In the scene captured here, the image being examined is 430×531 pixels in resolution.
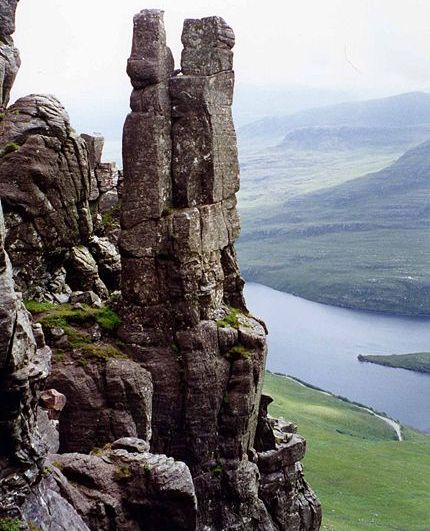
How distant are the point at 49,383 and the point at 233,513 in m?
10.9

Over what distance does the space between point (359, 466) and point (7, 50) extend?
233ft

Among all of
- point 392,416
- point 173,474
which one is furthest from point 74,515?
point 392,416

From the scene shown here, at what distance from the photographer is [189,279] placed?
37688 millimetres

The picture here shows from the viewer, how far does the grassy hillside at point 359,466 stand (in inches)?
3214

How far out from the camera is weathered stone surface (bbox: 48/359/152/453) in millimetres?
34719

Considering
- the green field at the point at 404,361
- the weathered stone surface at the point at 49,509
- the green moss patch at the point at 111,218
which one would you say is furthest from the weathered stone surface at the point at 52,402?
the green field at the point at 404,361

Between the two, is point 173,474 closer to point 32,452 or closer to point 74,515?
point 74,515

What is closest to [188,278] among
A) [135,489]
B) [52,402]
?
[52,402]

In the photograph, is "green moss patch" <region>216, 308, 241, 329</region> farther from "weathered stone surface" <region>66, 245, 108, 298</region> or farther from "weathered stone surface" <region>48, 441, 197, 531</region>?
"weathered stone surface" <region>48, 441, 197, 531</region>

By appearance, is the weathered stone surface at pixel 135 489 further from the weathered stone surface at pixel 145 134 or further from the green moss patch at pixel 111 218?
the green moss patch at pixel 111 218

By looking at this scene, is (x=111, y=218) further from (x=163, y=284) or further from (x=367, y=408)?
(x=367, y=408)

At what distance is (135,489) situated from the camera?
26203 millimetres

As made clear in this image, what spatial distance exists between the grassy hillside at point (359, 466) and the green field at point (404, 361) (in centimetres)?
3131

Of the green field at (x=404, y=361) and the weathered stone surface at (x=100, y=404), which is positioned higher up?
the weathered stone surface at (x=100, y=404)
